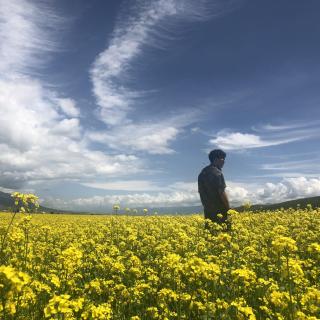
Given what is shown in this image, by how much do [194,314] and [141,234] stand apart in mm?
9428

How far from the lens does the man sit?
52.5 ft

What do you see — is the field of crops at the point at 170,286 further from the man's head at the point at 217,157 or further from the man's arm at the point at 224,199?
the man's head at the point at 217,157

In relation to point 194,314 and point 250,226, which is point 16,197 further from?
point 250,226

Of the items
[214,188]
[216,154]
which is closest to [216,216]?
[214,188]

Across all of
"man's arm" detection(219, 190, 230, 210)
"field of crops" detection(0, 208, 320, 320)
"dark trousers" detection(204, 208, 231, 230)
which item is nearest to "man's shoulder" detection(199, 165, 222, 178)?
"man's arm" detection(219, 190, 230, 210)

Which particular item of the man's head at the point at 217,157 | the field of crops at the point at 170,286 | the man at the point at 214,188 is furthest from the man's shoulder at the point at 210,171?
the field of crops at the point at 170,286

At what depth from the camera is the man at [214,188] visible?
52.5 ft

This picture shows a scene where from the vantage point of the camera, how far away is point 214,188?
52.6ft

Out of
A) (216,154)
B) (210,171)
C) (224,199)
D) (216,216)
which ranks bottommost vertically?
(216,216)

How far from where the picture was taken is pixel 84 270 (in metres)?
11.2

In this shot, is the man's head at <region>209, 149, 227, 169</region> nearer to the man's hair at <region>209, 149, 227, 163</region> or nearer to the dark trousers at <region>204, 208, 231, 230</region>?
the man's hair at <region>209, 149, 227, 163</region>

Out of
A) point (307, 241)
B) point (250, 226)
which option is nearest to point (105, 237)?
point (250, 226)

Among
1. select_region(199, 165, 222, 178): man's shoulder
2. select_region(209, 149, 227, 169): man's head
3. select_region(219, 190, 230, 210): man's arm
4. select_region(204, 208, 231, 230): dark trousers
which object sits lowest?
select_region(204, 208, 231, 230): dark trousers

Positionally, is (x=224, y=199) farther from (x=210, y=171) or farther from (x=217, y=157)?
(x=217, y=157)
